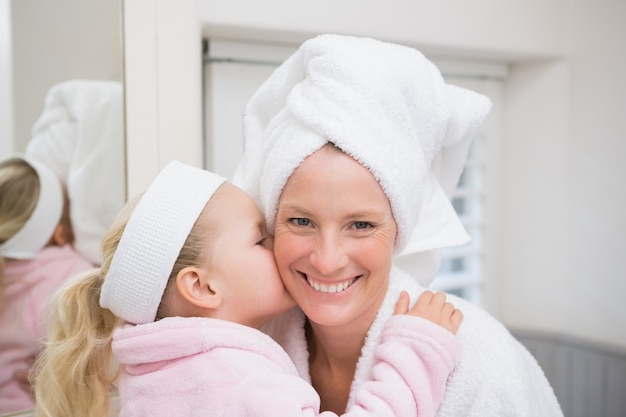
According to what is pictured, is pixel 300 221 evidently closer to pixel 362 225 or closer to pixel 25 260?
pixel 362 225

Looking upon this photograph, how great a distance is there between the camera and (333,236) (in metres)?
0.89

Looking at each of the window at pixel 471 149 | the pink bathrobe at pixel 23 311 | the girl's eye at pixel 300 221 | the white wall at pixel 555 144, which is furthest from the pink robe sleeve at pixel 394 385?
the white wall at pixel 555 144

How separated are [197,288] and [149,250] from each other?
10 centimetres

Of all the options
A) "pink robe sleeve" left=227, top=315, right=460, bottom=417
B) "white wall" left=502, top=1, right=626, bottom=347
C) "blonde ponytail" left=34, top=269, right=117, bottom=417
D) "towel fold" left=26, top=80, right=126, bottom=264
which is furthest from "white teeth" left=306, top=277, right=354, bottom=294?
"white wall" left=502, top=1, right=626, bottom=347

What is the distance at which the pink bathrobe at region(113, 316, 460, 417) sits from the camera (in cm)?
81

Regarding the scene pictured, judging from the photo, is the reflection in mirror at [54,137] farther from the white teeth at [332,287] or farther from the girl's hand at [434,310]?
the girl's hand at [434,310]

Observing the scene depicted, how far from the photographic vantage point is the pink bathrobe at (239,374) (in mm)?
814

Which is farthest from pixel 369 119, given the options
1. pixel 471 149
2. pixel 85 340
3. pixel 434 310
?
pixel 471 149

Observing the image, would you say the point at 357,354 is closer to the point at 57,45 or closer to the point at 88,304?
the point at 88,304

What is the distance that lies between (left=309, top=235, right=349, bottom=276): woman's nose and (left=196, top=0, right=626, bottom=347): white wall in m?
0.80

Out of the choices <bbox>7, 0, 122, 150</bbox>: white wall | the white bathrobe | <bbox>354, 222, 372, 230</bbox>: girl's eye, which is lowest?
the white bathrobe

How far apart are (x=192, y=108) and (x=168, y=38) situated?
0.47 feet

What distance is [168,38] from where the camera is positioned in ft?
3.83

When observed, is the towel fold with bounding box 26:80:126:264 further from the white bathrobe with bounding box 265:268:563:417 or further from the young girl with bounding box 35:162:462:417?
the white bathrobe with bounding box 265:268:563:417
